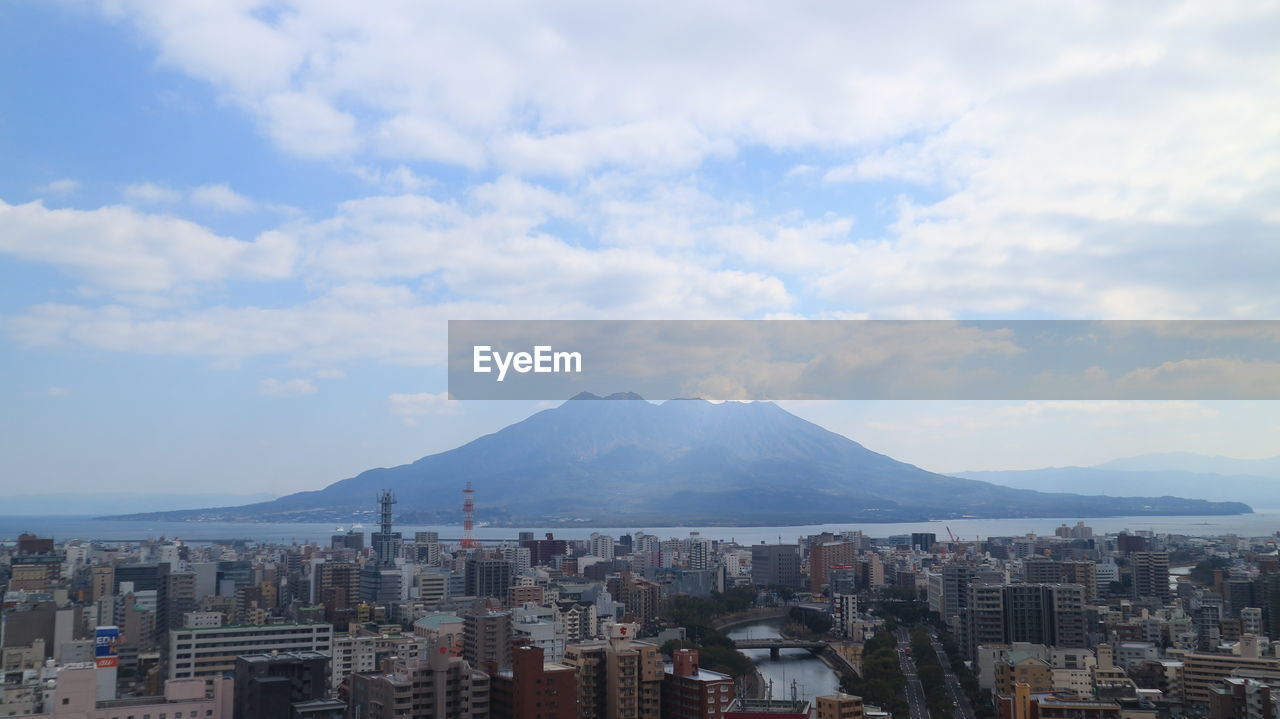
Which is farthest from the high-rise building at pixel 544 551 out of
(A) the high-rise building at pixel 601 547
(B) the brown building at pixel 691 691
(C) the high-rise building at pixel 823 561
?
(B) the brown building at pixel 691 691

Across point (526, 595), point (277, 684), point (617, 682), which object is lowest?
point (526, 595)

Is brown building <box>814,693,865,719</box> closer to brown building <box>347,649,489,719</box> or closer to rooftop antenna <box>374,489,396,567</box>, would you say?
brown building <box>347,649,489,719</box>

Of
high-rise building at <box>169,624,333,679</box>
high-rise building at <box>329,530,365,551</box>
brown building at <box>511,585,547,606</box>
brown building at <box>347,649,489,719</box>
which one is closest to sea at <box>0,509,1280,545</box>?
high-rise building at <box>329,530,365,551</box>

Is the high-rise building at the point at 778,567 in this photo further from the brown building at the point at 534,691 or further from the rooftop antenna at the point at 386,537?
the brown building at the point at 534,691

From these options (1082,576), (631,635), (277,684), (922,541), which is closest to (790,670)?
(631,635)

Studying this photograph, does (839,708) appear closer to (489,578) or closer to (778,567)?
(489,578)
